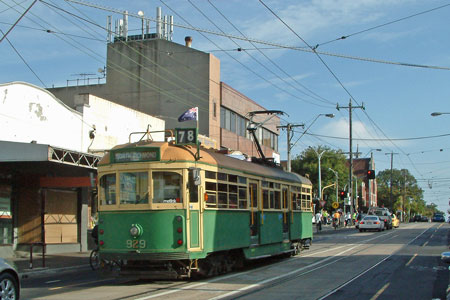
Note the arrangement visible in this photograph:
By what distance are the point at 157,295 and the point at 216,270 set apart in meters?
3.37

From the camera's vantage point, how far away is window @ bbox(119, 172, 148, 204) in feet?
40.3

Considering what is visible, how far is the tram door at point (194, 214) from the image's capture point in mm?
12211

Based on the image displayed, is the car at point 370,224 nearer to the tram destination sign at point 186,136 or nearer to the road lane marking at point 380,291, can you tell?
the road lane marking at point 380,291

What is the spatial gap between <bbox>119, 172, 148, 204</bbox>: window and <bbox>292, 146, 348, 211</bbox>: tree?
68.2 m

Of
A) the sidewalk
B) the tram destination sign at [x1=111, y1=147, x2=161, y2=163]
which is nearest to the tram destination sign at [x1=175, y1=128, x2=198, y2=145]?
the tram destination sign at [x1=111, y1=147, x2=161, y2=163]

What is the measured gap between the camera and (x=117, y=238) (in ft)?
40.2

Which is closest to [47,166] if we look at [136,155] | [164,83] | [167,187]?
[136,155]

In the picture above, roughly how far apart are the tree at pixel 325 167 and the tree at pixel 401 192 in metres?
41.7

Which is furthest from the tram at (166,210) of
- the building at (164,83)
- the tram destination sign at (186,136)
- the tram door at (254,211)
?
the building at (164,83)

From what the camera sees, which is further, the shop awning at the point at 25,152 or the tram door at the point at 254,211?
the shop awning at the point at 25,152

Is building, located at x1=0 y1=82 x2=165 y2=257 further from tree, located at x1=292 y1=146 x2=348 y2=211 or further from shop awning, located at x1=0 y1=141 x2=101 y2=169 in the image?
tree, located at x1=292 y1=146 x2=348 y2=211

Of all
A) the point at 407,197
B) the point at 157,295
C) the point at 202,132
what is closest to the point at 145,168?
the point at 157,295

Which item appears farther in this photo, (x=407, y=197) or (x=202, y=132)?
(x=407, y=197)

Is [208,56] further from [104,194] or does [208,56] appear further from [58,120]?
[104,194]
